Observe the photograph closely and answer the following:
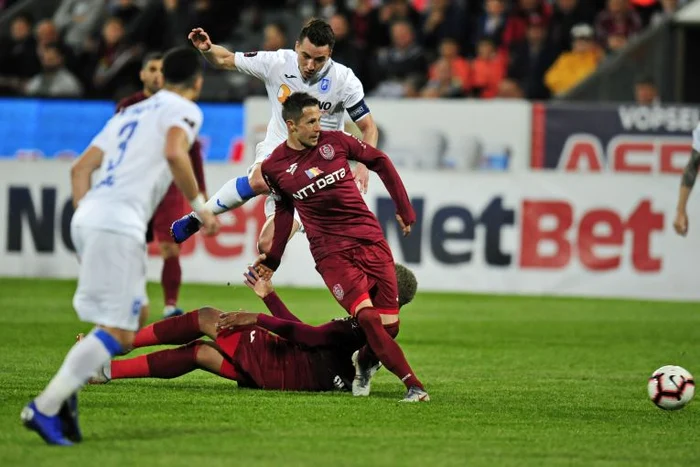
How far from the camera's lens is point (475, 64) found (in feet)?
66.9

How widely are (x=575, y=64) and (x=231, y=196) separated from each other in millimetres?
11383

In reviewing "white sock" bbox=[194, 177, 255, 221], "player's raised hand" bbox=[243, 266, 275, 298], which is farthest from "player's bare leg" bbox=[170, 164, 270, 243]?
"player's raised hand" bbox=[243, 266, 275, 298]

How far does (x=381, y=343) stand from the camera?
27.8 ft

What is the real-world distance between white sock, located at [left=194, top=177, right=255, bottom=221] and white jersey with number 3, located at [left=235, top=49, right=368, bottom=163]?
0.83 m

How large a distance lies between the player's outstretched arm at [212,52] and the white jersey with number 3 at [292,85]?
0.07 metres

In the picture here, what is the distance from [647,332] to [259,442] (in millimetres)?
7452

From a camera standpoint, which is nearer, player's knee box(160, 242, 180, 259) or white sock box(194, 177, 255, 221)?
white sock box(194, 177, 255, 221)

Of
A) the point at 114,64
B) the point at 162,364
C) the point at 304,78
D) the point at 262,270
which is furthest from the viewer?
the point at 114,64

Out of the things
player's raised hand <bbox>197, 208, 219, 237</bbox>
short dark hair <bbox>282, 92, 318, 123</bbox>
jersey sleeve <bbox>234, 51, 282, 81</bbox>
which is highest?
jersey sleeve <bbox>234, 51, 282, 81</bbox>

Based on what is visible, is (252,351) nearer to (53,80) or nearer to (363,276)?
(363,276)

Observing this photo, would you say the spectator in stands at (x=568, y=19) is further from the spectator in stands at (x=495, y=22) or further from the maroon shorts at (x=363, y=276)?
the maroon shorts at (x=363, y=276)

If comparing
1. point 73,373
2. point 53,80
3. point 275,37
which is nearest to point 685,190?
point 73,373

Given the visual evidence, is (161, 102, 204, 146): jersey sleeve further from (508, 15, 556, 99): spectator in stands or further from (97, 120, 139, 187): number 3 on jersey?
(508, 15, 556, 99): spectator in stands

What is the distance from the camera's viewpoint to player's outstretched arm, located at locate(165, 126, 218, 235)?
672 centimetres
